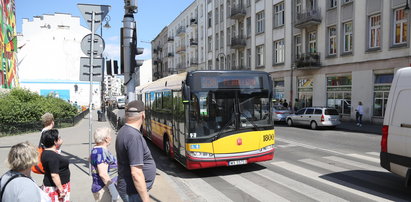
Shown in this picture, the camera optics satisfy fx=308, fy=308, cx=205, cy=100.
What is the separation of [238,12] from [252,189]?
32.4 metres

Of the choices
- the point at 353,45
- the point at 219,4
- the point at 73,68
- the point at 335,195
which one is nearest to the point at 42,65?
the point at 73,68

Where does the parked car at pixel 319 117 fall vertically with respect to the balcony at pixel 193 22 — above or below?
below

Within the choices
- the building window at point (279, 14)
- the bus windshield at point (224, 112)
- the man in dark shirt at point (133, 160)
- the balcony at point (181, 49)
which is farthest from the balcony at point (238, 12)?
the man in dark shirt at point (133, 160)

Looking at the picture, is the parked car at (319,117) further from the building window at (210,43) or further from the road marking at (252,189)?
the building window at (210,43)

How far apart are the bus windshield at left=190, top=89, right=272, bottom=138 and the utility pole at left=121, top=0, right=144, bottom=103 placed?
1.77m

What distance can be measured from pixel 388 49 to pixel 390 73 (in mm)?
1555

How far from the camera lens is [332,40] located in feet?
80.9

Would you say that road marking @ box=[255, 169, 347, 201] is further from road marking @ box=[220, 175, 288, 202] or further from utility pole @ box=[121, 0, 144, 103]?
utility pole @ box=[121, 0, 144, 103]

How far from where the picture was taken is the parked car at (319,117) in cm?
1877

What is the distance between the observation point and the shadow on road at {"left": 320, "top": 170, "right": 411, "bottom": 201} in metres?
5.86

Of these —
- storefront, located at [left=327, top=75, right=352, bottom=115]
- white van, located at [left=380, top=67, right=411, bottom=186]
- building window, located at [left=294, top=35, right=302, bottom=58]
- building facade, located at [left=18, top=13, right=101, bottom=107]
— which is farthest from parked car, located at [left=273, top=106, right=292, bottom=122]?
building facade, located at [left=18, top=13, right=101, bottom=107]

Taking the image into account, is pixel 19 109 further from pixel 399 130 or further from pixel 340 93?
pixel 340 93

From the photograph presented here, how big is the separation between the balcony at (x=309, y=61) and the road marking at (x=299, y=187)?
19.7 metres

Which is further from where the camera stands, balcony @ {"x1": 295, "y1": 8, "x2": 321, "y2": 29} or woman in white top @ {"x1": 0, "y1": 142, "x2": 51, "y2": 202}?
balcony @ {"x1": 295, "y1": 8, "x2": 321, "y2": 29}
